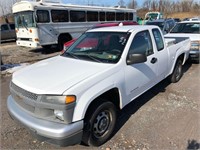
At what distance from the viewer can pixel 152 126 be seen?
384 cm

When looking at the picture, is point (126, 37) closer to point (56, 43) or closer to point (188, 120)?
point (188, 120)

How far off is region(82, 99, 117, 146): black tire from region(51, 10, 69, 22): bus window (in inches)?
399

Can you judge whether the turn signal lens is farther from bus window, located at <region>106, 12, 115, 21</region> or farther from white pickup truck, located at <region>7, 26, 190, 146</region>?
bus window, located at <region>106, 12, 115, 21</region>

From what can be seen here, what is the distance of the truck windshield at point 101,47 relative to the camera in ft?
12.0

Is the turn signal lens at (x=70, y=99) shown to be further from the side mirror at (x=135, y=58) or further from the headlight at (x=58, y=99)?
the side mirror at (x=135, y=58)

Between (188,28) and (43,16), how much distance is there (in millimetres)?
7684

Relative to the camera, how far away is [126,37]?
391cm

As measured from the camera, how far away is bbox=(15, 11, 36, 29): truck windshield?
451 inches

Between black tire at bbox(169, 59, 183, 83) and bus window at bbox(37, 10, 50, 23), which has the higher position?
bus window at bbox(37, 10, 50, 23)

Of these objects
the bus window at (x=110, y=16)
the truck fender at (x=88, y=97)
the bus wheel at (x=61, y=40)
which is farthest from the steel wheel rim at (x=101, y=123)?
the bus window at (x=110, y=16)

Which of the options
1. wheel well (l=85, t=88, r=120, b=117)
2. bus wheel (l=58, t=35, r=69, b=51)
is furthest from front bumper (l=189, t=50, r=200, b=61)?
bus wheel (l=58, t=35, r=69, b=51)

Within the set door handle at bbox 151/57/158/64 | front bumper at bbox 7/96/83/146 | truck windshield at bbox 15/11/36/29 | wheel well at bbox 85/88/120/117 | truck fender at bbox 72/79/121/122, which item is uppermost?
truck windshield at bbox 15/11/36/29

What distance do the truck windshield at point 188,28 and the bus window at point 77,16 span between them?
22.2 ft

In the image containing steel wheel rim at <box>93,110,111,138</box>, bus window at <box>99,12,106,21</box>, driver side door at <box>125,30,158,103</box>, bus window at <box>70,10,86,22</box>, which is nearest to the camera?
steel wheel rim at <box>93,110,111,138</box>
